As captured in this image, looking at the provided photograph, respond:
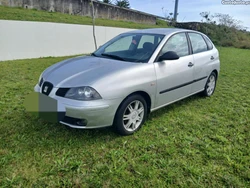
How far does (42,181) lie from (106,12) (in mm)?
17867

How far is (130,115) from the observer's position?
8.50ft

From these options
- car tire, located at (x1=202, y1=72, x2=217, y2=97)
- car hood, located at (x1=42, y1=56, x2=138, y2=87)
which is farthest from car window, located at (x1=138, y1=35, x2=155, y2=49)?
car tire, located at (x1=202, y1=72, x2=217, y2=97)

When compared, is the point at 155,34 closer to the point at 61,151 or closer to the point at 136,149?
the point at 136,149

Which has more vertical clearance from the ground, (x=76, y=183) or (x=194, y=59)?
(x=194, y=59)

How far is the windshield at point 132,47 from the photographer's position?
2873mm

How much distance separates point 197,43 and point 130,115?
2167 millimetres

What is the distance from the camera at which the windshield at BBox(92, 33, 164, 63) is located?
2.87m

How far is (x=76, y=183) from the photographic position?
6.03 feet

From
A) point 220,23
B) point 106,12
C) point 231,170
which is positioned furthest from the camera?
point 220,23

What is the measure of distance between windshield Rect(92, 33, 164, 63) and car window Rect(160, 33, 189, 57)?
0.47ft

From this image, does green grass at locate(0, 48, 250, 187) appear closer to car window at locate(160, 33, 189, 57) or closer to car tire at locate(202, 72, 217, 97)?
car tire at locate(202, 72, 217, 97)

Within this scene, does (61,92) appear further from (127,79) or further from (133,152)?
(133,152)

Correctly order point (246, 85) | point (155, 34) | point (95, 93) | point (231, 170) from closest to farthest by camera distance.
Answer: point (231, 170)
point (95, 93)
point (155, 34)
point (246, 85)

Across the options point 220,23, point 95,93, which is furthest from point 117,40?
point 220,23
